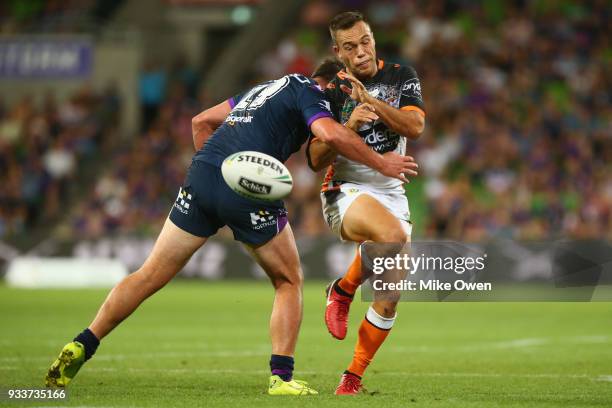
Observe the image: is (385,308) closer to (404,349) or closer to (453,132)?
(404,349)

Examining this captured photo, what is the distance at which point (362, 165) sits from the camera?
8.09m

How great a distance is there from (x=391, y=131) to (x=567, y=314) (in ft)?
29.4

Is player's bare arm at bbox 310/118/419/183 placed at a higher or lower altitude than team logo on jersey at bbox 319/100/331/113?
lower

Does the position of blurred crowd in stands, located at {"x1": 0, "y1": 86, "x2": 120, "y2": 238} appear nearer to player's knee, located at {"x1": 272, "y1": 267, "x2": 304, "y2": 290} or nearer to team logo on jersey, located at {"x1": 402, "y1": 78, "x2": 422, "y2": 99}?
player's knee, located at {"x1": 272, "y1": 267, "x2": 304, "y2": 290}

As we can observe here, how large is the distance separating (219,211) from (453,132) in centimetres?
1563

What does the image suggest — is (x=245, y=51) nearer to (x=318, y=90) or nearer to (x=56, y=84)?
(x=56, y=84)

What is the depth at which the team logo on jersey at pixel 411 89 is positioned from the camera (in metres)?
7.66

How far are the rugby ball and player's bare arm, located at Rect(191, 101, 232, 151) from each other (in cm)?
79

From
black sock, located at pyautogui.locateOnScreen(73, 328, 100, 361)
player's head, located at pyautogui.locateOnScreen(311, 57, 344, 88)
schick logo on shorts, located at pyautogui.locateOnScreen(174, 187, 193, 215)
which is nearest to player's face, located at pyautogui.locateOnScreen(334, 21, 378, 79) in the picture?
player's head, located at pyautogui.locateOnScreen(311, 57, 344, 88)

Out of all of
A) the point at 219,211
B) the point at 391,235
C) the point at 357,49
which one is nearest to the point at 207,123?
the point at 219,211

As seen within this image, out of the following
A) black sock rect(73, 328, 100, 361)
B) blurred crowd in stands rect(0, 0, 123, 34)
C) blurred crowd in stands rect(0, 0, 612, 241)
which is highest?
blurred crowd in stands rect(0, 0, 123, 34)

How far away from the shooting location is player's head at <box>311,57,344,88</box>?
26.2 feet

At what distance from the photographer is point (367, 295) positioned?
7.78 meters

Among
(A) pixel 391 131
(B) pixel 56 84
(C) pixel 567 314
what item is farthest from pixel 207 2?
(A) pixel 391 131
